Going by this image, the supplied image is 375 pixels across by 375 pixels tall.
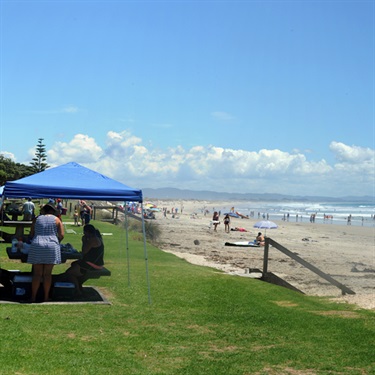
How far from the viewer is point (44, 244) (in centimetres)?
998

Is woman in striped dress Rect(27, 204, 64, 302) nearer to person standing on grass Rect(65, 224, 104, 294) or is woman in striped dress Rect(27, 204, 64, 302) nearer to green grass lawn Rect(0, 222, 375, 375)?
green grass lawn Rect(0, 222, 375, 375)

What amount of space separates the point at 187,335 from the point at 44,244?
118 inches

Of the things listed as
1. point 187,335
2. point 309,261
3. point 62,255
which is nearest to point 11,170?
point 309,261

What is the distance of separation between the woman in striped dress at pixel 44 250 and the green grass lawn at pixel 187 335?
535 millimetres

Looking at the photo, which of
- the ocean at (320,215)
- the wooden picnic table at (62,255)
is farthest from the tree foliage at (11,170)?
the wooden picnic table at (62,255)

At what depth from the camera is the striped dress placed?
9969mm

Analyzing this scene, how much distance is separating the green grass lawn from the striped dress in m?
0.73

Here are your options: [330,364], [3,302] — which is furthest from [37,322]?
[330,364]

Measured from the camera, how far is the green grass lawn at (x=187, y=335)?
6.79m

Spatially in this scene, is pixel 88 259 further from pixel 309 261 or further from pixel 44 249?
pixel 309 261

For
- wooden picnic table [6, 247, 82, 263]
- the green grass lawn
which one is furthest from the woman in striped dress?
wooden picnic table [6, 247, 82, 263]

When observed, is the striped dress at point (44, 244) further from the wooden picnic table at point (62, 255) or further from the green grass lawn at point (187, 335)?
the wooden picnic table at point (62, 255)

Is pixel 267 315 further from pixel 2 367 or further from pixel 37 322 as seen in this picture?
pixel 2 367

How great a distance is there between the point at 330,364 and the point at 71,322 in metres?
3.45
